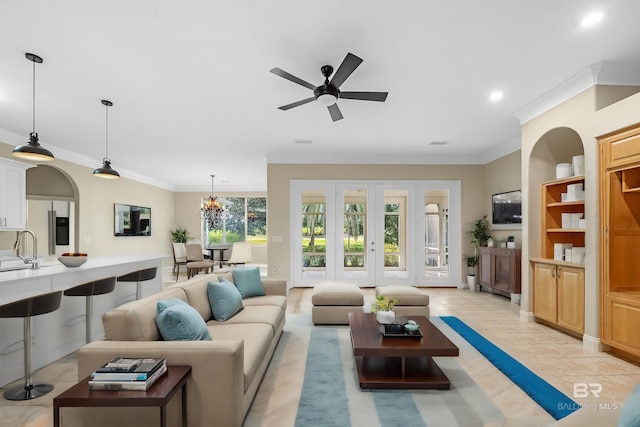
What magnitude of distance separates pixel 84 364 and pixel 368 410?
1841 millimetres

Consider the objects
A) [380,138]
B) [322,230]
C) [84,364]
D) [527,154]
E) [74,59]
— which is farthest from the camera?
[322,230]

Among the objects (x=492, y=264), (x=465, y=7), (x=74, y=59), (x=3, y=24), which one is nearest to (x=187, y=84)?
(x=74, y=59)

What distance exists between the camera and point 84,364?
2.00 meters

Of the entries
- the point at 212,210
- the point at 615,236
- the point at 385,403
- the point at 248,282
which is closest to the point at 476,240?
the point at 615,236

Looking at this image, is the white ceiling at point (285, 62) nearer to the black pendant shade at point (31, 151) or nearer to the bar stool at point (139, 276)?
the black pendant shade at point (31, 151)

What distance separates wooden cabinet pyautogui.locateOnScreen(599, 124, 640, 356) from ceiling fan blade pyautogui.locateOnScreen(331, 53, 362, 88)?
8.86ft

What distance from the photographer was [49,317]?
134 inches

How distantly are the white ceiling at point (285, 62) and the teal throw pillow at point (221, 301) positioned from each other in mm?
2166

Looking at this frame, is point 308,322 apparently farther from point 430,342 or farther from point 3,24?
point 3,24

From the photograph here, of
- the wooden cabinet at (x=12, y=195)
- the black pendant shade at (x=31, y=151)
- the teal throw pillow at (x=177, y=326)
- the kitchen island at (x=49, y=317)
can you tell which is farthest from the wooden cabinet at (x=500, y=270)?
the wooden cabinet at (x=12, y=195)

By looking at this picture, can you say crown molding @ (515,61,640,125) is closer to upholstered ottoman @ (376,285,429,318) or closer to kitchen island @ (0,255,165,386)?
upholstered ottoman @ (376,285,429,318)

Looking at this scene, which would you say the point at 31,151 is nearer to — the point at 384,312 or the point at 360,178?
the point at 384,312

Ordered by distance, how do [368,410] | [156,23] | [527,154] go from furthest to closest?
1. [527,154]
2. [156,23]
3. [368,410]

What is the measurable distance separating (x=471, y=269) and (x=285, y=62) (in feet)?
19.6
